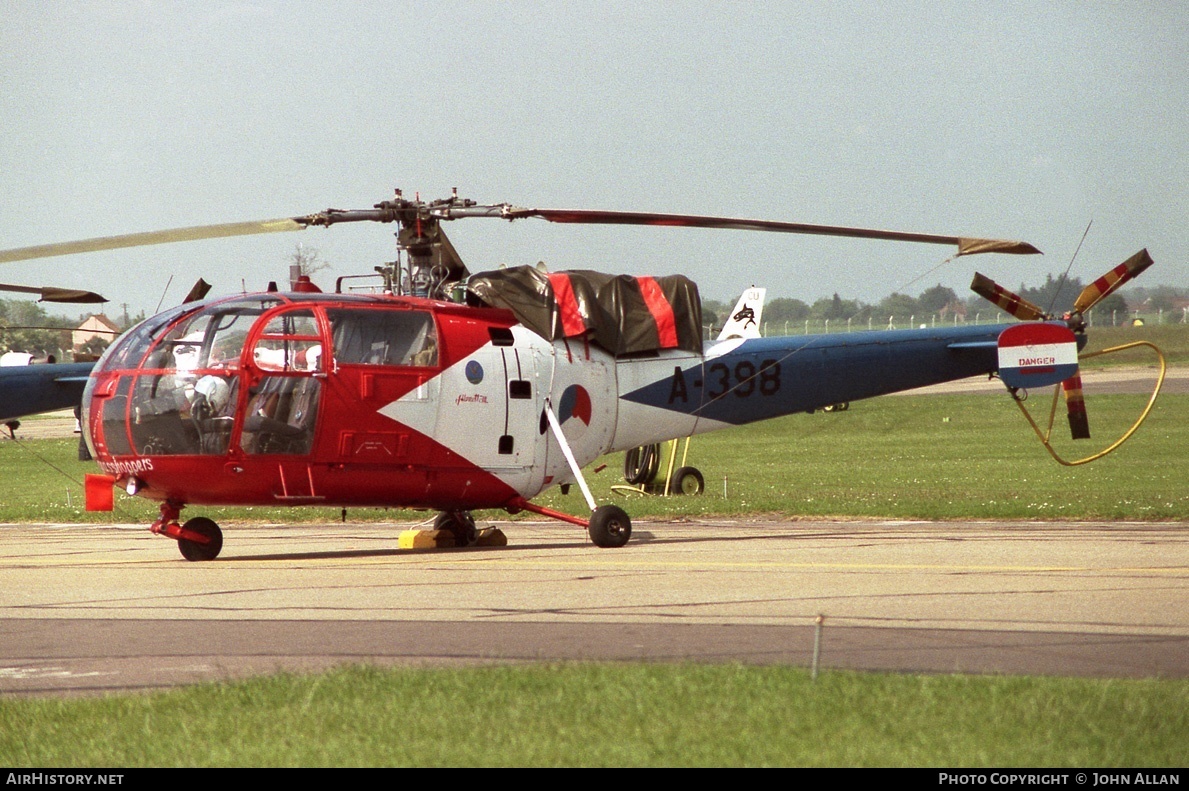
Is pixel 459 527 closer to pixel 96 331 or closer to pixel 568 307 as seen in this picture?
pixel 568 307

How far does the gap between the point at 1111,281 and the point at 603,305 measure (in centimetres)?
649

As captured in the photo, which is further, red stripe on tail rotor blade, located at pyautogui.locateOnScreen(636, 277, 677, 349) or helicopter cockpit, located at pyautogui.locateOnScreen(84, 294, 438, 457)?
red stripe on tail rotor blade, located at pyautogui.locateOnScreen(636, 277, 677, 349)

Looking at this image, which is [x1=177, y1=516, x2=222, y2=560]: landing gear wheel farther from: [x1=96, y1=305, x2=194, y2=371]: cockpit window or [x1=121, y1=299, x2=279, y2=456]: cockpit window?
[x1=96, y1=305, x2=194, y2=371]: cockpit window

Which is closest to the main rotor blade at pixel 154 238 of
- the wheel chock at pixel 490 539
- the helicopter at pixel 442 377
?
the helicopter at pixel 442 377

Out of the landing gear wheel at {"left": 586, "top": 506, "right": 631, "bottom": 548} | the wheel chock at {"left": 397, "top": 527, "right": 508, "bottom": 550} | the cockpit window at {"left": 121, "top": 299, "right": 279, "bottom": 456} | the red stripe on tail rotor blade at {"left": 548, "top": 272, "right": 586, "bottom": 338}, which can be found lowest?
the wheel chock at {"left": 397, "top": 527, "right": 508, "bottom": 550}

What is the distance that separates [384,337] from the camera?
15.6 m

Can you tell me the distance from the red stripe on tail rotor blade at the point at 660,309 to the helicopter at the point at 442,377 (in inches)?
0.8

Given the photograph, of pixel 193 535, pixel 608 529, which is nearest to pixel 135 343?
pixel 193 535

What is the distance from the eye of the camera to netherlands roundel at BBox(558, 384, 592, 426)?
17.1 m

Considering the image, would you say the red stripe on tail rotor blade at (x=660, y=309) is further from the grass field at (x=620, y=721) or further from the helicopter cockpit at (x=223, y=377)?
the grass field at (x=620, y=721)

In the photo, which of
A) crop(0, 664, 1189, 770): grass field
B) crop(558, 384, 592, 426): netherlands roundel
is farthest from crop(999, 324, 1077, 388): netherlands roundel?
crop(0, 664, 1189, 770): grass field

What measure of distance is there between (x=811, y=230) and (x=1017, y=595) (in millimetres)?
5693

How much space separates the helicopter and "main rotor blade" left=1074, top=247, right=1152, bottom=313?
31 millimetres

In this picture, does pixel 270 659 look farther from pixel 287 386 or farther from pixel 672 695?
pixel 287 386
